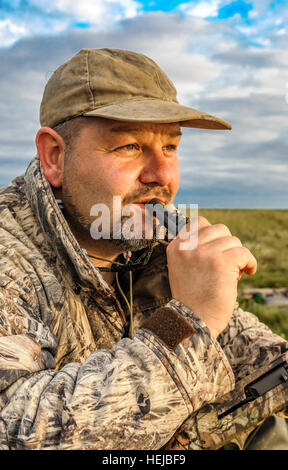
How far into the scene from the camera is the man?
211 centimetres

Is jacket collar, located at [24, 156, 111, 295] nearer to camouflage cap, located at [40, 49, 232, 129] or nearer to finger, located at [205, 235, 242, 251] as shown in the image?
camouflage cap, located at [40, 49, 232, 129]

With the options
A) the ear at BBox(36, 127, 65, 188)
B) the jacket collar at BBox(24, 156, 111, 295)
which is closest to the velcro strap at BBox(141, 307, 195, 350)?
the jacket collar at BBox(24, 156, 111, 295)

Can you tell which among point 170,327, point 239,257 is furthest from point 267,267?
point 170,327

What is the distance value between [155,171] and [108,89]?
0.66 meters

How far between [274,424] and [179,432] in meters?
0.98

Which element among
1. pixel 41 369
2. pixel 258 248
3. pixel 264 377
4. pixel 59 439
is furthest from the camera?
pixel 258 248

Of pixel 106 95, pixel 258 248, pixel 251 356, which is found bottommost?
pixel 251 356

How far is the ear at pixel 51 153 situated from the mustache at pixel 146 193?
58cm

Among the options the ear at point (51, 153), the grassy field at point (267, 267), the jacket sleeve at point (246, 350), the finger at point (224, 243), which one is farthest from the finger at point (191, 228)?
the grassy field at point (267, 267)

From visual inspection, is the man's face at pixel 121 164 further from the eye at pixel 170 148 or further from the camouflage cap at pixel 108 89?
the camouflage cap at pixel 108 89

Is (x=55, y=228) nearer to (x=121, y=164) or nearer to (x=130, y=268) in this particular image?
(x=121, y=164)

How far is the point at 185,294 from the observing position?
2.42 m

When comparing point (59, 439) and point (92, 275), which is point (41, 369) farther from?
point (92, 275)

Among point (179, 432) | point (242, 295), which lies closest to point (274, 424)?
point (179, 432)
